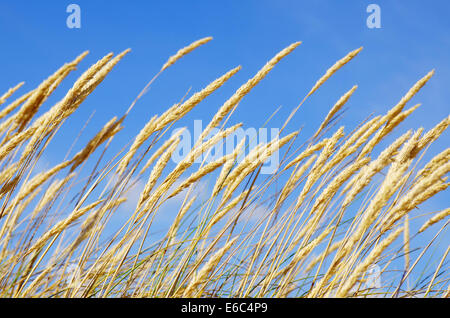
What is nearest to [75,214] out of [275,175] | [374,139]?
[275,175]

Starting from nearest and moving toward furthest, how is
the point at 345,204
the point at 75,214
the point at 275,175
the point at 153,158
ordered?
the point at 75,214 < the point at 345,204 < the point at 275,175 < the point at 153,158

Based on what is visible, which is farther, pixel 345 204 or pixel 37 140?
pixel 37 140

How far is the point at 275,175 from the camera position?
5.13ft
